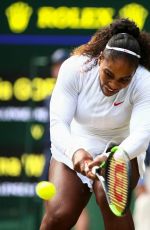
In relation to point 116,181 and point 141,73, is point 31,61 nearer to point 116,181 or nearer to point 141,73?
point 141,73

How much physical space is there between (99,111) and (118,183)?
0.49 m

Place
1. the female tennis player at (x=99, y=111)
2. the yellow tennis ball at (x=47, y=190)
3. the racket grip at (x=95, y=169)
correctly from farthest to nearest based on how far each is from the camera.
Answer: the yellow tennis ball at (x=47, y=190) → the female tennis player at (x=99, y=111) → the racket grip at (x=95, y=169)

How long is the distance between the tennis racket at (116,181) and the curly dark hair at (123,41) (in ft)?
1.73

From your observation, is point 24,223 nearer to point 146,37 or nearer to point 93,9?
point 93,9

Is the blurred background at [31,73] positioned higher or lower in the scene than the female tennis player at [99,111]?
lower

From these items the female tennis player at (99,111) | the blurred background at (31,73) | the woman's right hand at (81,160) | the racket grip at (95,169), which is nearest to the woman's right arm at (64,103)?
the female tennis player at (99,111)

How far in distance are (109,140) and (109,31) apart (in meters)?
0.60

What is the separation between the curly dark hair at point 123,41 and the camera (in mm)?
5094

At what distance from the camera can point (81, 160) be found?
16.3ft

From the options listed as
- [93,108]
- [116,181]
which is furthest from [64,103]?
[116,181]

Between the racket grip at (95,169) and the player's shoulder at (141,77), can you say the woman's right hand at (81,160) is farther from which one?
the player's shoulder at (141,77)

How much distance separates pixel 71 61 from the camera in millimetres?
5328

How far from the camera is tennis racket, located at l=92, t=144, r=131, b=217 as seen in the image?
15.8 ft

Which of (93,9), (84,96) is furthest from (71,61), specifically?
(93,9)
